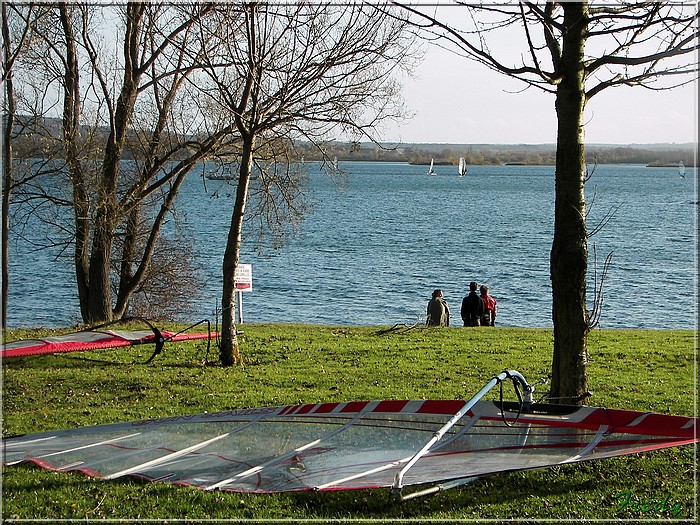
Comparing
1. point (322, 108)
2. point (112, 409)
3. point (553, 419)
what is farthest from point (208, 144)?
point (553, 419)

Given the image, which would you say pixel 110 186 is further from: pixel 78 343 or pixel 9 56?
pixel 78 343

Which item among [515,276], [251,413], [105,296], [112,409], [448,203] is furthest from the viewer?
[448,203]

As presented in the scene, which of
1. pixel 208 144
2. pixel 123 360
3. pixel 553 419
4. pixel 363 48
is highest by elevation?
pixel 363 48

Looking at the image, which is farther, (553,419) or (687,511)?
(553,419)

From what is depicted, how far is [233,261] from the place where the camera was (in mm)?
11836

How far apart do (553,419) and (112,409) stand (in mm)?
4975

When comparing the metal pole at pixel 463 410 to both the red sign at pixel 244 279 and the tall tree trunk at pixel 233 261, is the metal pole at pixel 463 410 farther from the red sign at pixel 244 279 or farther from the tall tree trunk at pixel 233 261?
the red sign at pixel 244 279

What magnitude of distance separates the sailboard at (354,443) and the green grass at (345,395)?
0.21 meters

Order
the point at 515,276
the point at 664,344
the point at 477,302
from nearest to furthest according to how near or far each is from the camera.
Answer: the point at 664,344, the point at 477,302, the point at 515,276

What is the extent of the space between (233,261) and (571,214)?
584 centimetres

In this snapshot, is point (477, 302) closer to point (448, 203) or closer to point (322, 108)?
point (322, 108)

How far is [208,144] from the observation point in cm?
1797

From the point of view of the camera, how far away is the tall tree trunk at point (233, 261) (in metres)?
11.7

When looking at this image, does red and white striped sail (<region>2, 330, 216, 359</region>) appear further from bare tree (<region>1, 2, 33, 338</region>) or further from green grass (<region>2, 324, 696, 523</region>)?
bare tree (<region>1, 2, 33, 338</region>)
